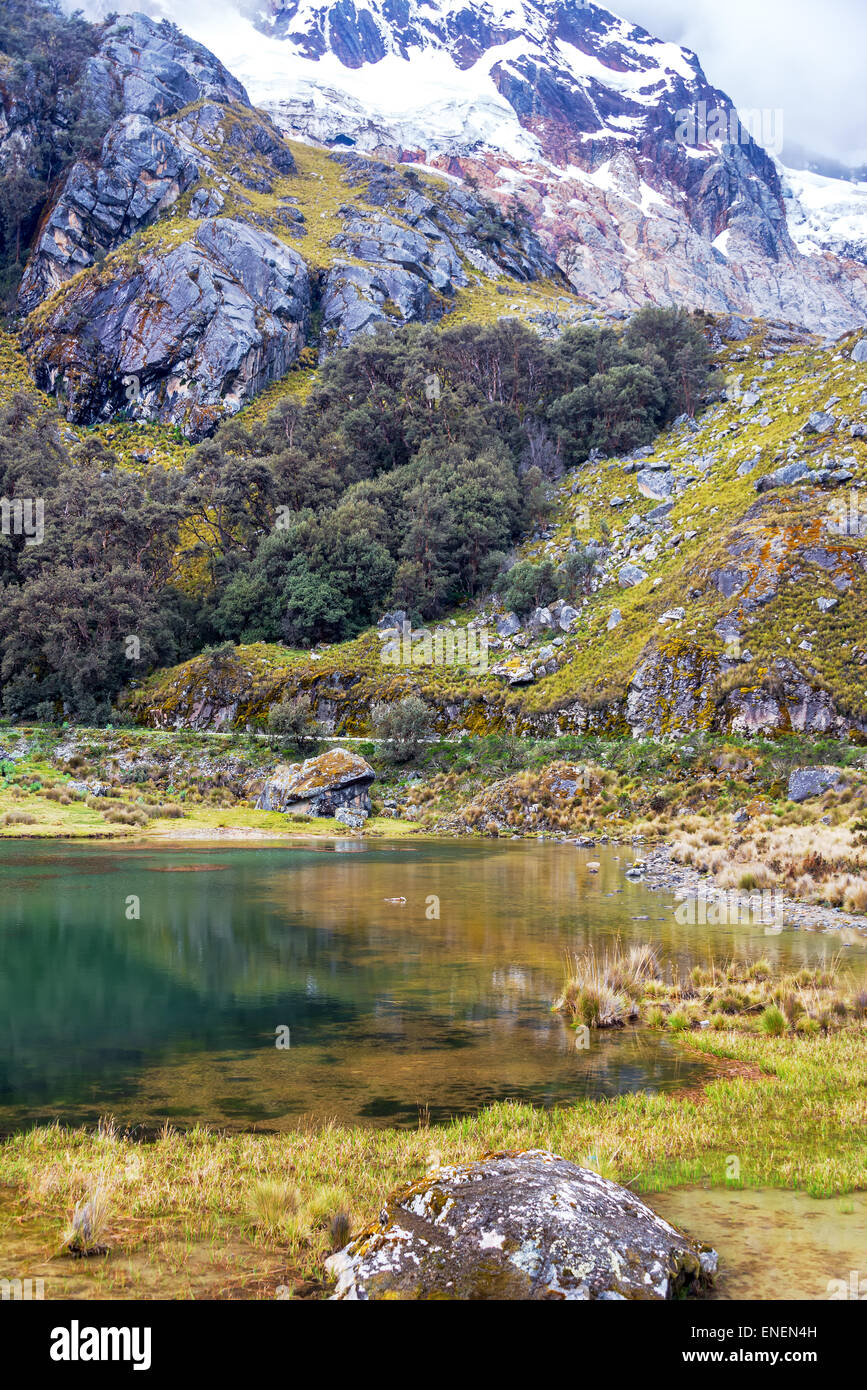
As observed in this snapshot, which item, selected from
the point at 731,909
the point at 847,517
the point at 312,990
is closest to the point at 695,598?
the point at 847,517

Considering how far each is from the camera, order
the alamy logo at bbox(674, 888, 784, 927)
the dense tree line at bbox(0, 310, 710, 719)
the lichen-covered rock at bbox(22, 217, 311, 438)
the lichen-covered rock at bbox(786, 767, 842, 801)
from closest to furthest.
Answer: the alamy logo at bbox(674, 888, 784, 927), the lichen-covered rock at bbox(786, 767, 842, 801), the dense tree line at bbox(0, 310, 710, 719), the lichen-covered rock at bbox(22, 217, 311, 438)

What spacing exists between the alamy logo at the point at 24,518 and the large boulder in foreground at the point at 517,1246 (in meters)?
69.5

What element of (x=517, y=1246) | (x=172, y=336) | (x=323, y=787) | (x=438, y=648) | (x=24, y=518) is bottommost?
(x=323, y=787)

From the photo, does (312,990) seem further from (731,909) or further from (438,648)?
(438,648)

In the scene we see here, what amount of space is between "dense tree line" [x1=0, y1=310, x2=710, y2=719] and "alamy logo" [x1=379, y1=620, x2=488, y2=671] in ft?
13.4

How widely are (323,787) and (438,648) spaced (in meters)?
18.8

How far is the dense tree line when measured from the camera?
6159 cm

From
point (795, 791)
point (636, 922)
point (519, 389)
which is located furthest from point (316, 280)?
point (636, 922)

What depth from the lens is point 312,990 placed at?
1443cm

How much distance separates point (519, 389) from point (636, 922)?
72257 mm
